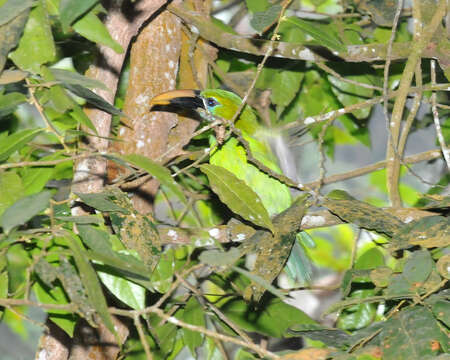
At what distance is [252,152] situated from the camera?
293 cm

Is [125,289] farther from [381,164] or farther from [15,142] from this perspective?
[381,164]

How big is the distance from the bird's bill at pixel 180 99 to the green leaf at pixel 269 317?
860 mm

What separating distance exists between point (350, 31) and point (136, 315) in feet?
6.78

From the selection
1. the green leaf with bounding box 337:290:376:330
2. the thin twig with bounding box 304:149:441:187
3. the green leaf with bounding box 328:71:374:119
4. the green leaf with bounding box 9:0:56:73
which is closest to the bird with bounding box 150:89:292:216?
the thin twig with bounding box 304:149:441:187

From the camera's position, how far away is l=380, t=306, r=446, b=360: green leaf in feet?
4.43

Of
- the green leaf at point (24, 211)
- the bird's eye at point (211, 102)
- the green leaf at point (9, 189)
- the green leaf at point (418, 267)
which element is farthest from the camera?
the bird's eye at point (211, 102)

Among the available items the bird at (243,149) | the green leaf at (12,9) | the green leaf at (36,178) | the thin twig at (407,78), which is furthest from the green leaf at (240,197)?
the bird at (243,149)

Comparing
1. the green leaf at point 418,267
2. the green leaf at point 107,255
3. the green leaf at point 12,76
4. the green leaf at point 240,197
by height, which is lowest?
the green leaf at point 418,267

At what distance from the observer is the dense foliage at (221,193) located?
1.36m

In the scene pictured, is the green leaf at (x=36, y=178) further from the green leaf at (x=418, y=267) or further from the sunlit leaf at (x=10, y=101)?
the green leaf at (x=418, y=267)

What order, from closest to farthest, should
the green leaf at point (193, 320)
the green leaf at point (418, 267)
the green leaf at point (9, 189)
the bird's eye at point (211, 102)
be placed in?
the green leaf at point (418, 267) < the green leaf at point (9, 189) < the green leaf at point (193, 320) < the bird's eye at point (211, 102)

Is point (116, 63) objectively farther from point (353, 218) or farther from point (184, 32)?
point (353, 218)

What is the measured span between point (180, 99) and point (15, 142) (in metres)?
1.14

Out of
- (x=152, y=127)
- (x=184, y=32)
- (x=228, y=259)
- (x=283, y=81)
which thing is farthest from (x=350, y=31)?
(x=228, y=259)
